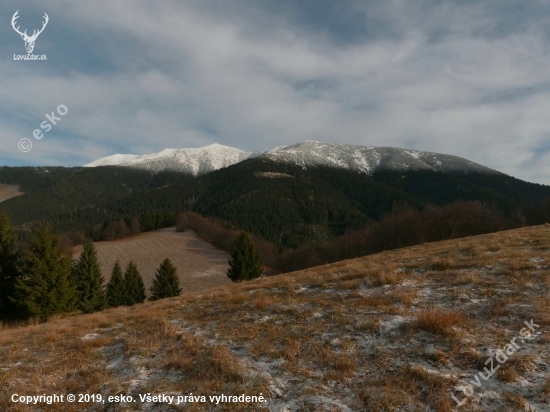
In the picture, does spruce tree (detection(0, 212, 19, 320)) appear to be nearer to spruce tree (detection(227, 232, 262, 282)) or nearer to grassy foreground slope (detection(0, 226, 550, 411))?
grassy foreground slope (detection(0, 226, 550, 411))

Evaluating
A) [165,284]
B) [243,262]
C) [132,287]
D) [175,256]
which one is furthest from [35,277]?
[175,256]

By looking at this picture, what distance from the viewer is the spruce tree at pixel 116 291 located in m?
46.9

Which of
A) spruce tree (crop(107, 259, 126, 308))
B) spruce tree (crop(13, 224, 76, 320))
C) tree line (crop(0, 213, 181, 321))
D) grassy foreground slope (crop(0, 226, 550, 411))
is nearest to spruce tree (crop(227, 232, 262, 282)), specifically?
spruce tree (crop(107, 259, 126, 308))

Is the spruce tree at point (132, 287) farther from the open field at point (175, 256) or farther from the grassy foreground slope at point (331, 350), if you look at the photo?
the grassy foreground slope at point (331, 350)

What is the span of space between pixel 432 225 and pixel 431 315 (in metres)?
64.8

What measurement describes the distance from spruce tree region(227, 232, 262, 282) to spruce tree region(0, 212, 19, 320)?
3300 cm

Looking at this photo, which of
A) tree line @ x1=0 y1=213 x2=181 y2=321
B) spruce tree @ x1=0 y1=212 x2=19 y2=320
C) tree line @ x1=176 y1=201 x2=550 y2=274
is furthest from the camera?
tree line @ x1=176 y1=201 x2=550 y2=274

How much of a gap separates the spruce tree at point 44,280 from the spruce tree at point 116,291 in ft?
86.1

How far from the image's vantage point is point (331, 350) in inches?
286

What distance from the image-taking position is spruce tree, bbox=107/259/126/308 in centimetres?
4694

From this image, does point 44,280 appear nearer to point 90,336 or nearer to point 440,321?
point 90,336

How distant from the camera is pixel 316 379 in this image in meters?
6.21

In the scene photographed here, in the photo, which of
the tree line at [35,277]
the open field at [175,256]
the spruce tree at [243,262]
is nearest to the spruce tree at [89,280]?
the tree line at [35,277]

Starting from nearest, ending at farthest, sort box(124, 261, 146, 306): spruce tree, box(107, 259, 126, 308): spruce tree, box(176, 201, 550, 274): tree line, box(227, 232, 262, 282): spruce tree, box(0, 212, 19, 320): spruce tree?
box(0, 212, 19, 320): spruce tree
box(107, 259, 126, 308): spruce tree
box(124, 261, 146, 306): spruce tree
box(227, 232, 262, 282): spruce tree
box(176, 201, 550, 274): tree line
